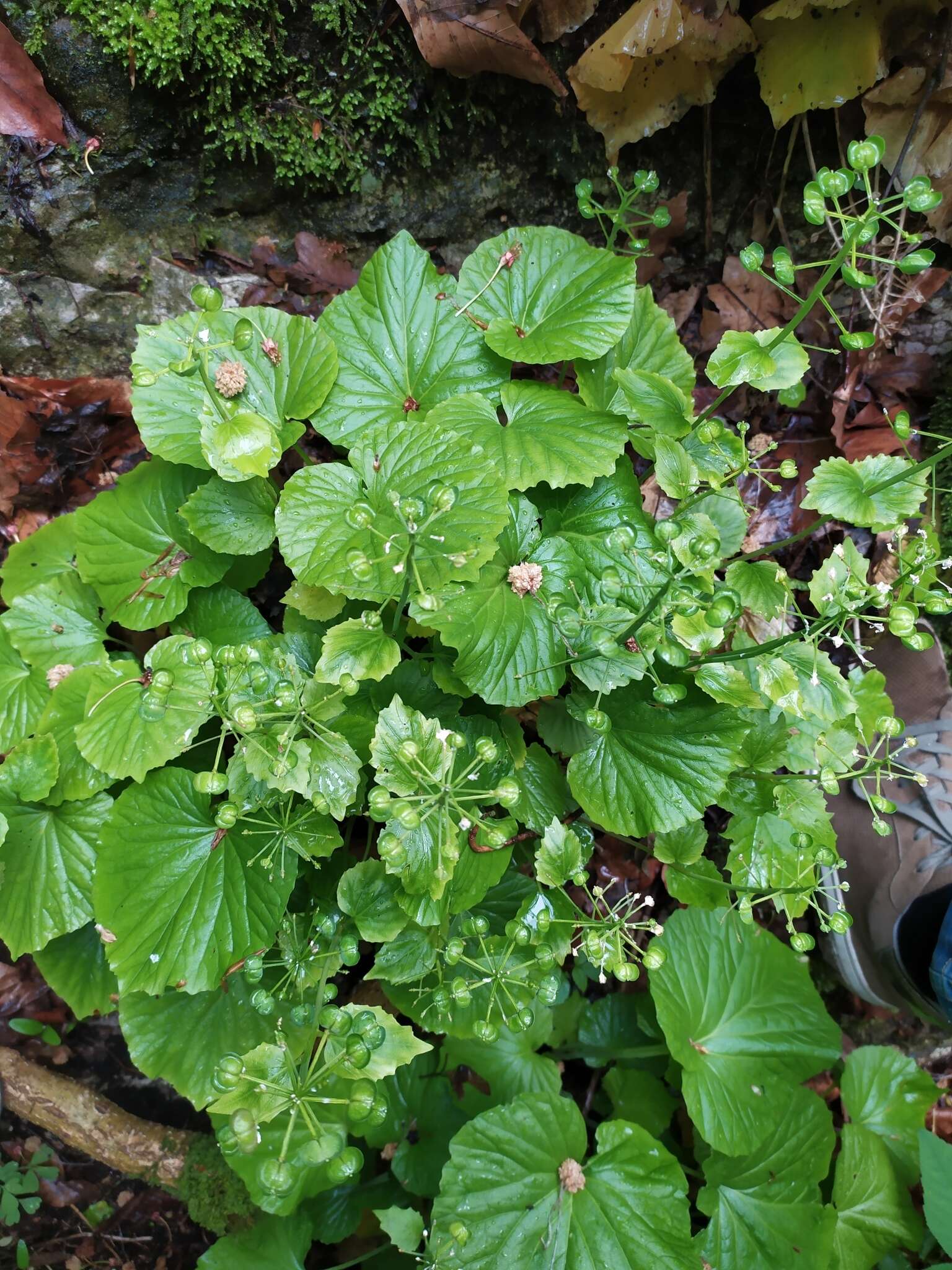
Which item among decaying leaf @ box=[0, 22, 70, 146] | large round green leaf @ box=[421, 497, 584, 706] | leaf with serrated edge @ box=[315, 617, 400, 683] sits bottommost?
large round green leaf @ box=[421, 497, 584, 706]

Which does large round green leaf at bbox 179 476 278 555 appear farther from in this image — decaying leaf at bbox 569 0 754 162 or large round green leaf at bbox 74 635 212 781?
decaying leaf at bbox 569 0 754 162

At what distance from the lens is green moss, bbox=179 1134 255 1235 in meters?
2.17

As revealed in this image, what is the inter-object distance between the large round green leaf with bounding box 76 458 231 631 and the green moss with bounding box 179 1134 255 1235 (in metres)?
1.57

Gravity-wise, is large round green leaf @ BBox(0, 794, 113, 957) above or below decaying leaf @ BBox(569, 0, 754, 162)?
below

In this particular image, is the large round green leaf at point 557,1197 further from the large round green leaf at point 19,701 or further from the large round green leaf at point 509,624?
the large round green leaf at point 19,701

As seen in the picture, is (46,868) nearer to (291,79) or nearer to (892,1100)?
(291,79)

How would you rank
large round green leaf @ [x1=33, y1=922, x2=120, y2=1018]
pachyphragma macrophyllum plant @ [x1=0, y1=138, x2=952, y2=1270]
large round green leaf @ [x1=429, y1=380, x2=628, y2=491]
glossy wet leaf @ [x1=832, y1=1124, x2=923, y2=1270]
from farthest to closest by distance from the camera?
glossy wet leaf @ [x1=832, y1=1124, x2=923, y2=1270] → large round green leaf @ [x1=33, y1=922, x2=120, y2=1018] → large round green leaf @ [x1=429, y1=380, x2=628, y2=491] → pachyphragma macrophyllum plant @ [x1=0, y1=138, x2=952, y2=1270]

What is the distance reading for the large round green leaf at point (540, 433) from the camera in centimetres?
177

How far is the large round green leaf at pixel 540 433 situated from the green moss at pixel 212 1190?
6.84 feet

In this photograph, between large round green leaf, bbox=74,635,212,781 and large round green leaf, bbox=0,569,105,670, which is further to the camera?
large round green leaf, bbox=0,569,105,670

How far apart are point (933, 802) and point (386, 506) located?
198 cm

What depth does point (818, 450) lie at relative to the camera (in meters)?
2.55

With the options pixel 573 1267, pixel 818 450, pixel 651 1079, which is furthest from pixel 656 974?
pixel 818 450

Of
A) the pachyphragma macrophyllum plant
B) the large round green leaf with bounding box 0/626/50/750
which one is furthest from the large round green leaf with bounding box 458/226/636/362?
the large round green leaf with bounding box 0/626/50/750
